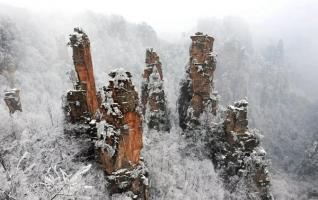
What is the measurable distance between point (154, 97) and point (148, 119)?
9.42 feet

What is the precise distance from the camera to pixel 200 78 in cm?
3700

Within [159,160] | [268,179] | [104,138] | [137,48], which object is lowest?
[268,179]

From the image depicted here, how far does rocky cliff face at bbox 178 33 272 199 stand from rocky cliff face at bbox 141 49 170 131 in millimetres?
2712

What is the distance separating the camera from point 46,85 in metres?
69.8

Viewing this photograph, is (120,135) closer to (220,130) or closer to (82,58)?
(82,58)

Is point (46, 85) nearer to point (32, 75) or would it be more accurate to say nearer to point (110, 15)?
point (32, 75)

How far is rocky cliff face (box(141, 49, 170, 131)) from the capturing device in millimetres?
38125

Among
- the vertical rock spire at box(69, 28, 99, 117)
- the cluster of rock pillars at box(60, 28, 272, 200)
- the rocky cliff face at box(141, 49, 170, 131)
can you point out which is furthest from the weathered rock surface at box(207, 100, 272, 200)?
the vertical rock spire at box(69, 28, 99, 117)

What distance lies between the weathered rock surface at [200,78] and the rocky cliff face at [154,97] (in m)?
3.09

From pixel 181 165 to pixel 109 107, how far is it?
1450 centimetres

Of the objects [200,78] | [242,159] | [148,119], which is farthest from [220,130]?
[148,119]

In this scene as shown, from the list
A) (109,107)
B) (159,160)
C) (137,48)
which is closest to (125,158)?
(109,107)

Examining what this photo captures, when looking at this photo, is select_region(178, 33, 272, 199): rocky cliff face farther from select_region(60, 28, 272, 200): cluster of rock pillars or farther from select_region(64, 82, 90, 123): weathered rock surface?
select_region(64, 82, 90, 123): weathered rock surface

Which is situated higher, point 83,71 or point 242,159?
point 83,71
